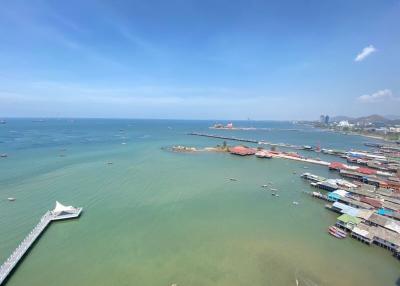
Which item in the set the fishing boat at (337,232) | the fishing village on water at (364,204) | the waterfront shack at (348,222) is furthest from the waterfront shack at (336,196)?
the fishing boat at (337,232)

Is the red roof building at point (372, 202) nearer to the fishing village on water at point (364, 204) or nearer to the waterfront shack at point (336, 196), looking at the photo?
the fishing village on water at point (364, 204)

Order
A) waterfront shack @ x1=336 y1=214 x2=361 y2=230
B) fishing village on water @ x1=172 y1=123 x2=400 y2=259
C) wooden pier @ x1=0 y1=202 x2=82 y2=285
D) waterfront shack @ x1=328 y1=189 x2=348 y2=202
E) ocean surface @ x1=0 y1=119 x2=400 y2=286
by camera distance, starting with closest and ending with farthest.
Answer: wooden pier @ x1=0 y1=202 x2=82 y2=285 < ocean surface @ x1=0 y1=119 x2=400 y2=286 < fishing village on water @ x1=172 y1=123 x2=400 y2=259 < waterfront shack @ x1=336 y1=214 x2=361 y2=230 < waterfront shack @ x1=328 y1=189 x2=348 y2=202

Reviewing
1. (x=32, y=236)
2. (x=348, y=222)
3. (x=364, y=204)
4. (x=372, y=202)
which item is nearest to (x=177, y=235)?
(x=32, y=236)

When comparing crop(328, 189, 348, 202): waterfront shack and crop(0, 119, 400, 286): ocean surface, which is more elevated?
crop(328, 189, 348, 202): waterfront shack

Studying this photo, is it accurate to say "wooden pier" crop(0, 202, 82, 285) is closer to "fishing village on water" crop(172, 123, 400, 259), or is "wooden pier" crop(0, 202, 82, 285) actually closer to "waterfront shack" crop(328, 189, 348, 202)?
"fishing village on water" crop(172, 123, 400, 259)

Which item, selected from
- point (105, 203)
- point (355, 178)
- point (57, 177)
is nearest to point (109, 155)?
point (57, 177)

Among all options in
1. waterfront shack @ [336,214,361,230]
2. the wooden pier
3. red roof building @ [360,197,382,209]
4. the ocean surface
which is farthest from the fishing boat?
the wooden pier

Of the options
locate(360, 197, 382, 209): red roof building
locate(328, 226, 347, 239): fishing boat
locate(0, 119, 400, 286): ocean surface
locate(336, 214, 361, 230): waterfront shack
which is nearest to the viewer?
locate(0, 119, 400, 286): ocean surface
